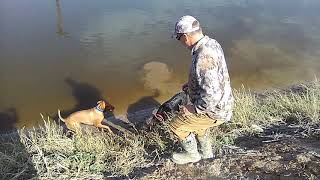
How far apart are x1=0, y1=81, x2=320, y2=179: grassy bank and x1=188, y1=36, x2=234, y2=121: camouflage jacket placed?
1084 mm

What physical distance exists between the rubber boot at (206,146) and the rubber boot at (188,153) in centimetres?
6

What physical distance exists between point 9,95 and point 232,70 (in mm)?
4604

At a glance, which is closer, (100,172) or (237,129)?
(100,172)

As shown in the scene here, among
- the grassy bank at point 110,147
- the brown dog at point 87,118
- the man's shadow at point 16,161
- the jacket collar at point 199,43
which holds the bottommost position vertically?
the brown dog at point 87,118

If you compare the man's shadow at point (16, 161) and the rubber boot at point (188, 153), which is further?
the man's shadow at point (16, 161)

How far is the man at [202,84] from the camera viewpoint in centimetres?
451

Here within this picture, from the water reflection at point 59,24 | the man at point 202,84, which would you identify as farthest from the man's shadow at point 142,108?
the water reflection at point 59,24

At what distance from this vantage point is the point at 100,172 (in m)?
5.25

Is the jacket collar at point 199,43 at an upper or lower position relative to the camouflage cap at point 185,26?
lower

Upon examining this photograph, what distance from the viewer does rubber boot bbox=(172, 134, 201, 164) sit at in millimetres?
5161

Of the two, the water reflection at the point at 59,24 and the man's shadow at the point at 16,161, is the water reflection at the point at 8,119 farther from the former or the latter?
the water reflection at the point at 59,24

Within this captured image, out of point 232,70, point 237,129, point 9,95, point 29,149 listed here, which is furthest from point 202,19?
point 29,149

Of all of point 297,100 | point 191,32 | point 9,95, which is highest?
point 191,32

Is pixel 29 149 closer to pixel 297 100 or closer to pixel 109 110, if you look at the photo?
pixel 109 110
